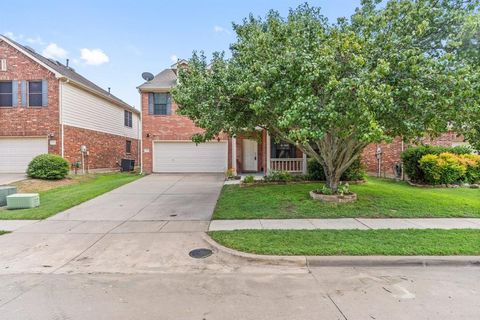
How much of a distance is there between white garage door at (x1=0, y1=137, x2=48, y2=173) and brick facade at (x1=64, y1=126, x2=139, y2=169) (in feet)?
4.10

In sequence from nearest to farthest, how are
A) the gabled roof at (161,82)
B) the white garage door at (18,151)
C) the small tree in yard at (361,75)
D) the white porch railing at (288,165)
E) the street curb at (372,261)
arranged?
the street curb at (372,261)
the small tree in yard at (361,75)
the white porch railing at (288,165)
the white garage door at (18,151)
the gabled roof at (161,82)

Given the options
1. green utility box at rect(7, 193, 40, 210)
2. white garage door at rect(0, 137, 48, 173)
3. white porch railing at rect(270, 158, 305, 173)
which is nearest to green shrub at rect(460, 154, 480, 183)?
white porch railing at rect(270, 158, 305, 173)

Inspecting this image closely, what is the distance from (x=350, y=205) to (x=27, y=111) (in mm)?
17285

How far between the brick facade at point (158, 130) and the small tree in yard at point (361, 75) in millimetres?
9554

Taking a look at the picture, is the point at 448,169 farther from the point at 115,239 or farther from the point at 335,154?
the point at 115,239

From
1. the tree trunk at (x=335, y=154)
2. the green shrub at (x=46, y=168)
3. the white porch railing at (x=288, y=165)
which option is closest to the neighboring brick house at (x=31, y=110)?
the green shrub at (x=46, y=168)

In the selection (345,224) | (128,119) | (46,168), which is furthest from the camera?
(128,119)

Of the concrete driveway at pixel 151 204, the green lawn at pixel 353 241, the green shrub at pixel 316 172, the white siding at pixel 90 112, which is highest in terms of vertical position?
the white siding at pixel 90 112

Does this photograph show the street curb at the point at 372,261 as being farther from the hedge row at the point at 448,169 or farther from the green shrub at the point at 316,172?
the hedge row at the point at 448,169

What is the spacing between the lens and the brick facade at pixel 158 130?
17.1m

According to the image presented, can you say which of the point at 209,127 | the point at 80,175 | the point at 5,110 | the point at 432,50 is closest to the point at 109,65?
the point at 5,110

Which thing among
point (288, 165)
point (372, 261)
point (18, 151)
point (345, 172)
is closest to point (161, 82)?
point (18, 151)

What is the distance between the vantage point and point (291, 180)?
12008mm

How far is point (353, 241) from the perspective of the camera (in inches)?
207
